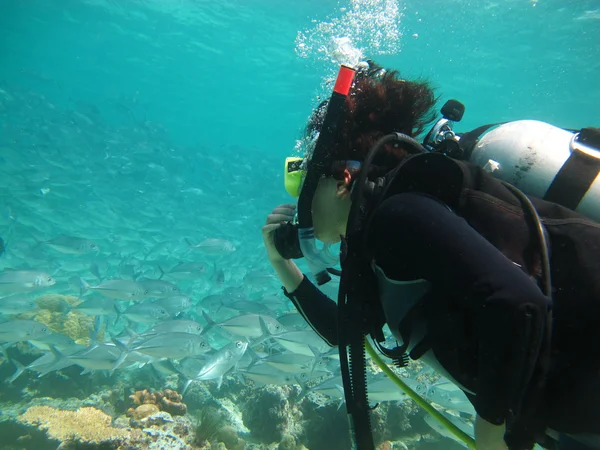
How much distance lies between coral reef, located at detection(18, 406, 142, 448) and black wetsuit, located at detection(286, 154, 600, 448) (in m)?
4.42

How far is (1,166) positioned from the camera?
18281 millimetres

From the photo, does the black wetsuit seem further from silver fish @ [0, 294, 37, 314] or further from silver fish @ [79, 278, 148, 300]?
silver fish @ [0, 294, 37, 314]

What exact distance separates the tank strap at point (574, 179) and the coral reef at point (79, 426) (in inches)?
190

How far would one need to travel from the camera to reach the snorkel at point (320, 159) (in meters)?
1.66

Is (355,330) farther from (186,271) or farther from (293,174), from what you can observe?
(186,271)

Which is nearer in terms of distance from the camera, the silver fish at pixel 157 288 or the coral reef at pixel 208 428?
the coral reef at pixel 208 428

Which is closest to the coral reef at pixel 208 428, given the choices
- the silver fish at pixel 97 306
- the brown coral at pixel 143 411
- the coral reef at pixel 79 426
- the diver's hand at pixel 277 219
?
the brown coral at pixel 143 411

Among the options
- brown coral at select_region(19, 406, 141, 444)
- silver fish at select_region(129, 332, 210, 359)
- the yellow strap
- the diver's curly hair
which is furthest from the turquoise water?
the yellow strap

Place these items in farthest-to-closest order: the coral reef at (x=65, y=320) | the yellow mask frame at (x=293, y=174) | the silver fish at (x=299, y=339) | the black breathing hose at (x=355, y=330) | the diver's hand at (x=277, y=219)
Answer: the coral reef at (x=65, y=320) < the silver fish at (x=299, y=339) < the diver's hand at (x=277, y=219) < the yellow mask frame at (x=293, y=174) < the black breathing hose at (x=355, y=330)

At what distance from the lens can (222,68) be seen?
47.8m

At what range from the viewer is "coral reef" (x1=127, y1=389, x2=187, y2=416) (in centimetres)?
610

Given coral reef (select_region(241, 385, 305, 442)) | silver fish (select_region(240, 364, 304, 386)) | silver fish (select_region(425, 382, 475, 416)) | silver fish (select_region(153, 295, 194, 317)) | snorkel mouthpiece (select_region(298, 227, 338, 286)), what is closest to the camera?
snorkel mouthpiece (select_region(298, 227, 338, 286))

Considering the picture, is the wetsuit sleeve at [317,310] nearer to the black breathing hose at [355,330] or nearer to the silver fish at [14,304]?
the black breathing hose at [355,330]

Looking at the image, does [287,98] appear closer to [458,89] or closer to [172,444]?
[458,89]
